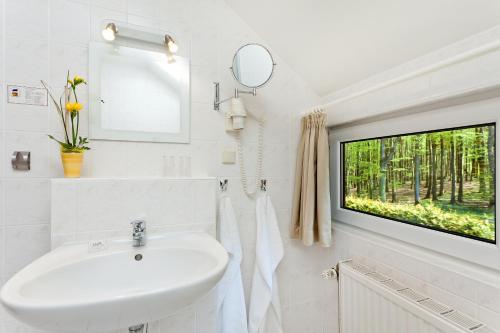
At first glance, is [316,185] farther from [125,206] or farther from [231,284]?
[125,206]

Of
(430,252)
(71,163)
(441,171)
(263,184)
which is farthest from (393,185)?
(71,163)

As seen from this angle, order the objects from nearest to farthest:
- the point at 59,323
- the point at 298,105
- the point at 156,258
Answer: the point at 59,323
the point at 156,258
the point at 298,105

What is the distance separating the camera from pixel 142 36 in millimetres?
1179

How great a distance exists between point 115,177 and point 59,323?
62 centimetres

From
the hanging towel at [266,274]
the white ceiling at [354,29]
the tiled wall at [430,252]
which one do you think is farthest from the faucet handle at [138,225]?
the white ceiling at [354,29]

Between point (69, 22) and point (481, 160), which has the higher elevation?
point (69, 22)

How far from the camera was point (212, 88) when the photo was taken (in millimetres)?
1331

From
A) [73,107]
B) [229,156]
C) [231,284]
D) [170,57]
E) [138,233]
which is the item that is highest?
[170,57]

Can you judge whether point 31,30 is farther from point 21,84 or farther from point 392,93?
point 392,93

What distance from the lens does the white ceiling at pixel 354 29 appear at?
2.87 ft

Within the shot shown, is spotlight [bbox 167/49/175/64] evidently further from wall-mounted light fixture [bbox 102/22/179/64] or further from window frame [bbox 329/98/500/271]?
window frame [bbox 329/98/500/271]

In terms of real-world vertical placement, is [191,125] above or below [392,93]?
below

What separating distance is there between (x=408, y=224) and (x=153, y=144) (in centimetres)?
129

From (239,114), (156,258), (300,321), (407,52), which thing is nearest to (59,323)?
(156,258)
